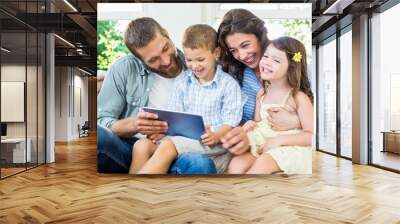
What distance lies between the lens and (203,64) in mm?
6336

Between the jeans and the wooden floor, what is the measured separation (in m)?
0.17

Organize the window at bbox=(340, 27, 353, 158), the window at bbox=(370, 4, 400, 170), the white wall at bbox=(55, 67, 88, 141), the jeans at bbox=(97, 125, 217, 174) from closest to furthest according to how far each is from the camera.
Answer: the jeans at bbox=(97, 125, 217, 174), the window at bbox=(370, 4, 400, 170), the window at bbox=(340, 27, 353, 158), the white wall at bbox=(55, 67, 88, 141)

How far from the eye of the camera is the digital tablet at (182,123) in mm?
6312

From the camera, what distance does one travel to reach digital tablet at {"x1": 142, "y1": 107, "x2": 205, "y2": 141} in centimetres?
631

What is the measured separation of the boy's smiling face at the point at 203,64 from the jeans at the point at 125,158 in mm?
1182

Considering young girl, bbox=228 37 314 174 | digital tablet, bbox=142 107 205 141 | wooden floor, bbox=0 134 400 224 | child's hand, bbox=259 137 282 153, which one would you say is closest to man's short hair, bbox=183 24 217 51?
young girl, bbox=228 37 314 174

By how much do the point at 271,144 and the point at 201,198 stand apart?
176cm

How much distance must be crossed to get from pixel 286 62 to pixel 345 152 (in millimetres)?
4269

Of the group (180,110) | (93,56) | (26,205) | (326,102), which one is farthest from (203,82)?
(93,56)

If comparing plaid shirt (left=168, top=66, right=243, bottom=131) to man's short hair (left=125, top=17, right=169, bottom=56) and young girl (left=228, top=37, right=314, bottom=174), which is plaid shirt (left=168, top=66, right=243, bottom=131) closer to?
young girl (left=228, top=37, right=314, bottom=174)

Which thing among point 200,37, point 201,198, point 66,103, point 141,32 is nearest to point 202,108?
point 200,37

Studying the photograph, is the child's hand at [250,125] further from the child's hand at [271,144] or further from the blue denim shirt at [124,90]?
the blue denim shirt at [124,90]

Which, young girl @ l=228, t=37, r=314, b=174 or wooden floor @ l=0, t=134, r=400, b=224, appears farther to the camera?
young girl @ l=228, t=37, r=314, b=174

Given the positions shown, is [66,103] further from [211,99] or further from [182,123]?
[211,99]
